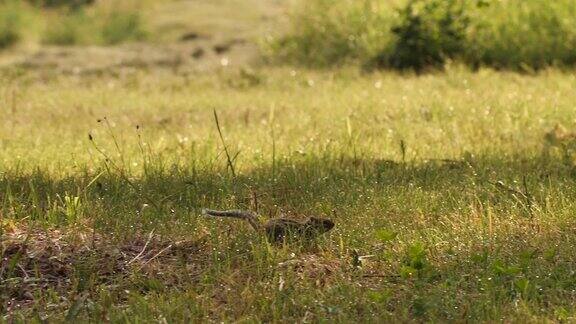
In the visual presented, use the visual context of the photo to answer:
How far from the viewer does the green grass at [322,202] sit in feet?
12.4

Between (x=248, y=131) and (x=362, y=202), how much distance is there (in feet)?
7.60

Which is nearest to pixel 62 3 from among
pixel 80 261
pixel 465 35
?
pixel 465 35

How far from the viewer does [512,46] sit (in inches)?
395

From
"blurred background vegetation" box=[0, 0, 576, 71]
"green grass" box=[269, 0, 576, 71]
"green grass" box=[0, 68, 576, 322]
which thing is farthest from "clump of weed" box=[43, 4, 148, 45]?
"green grass" box=[0, 68, 576, 322]

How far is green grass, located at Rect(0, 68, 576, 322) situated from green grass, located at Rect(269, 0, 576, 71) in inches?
65.9

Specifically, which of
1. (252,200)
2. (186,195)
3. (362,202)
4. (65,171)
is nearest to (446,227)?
(362,202)

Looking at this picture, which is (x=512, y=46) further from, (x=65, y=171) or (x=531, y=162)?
(x=65, y=171)

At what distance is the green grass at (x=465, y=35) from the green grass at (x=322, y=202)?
5.49 feet

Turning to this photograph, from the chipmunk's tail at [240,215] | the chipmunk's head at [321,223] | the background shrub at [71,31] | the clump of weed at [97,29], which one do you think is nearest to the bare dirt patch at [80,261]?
the chipmunk's tail at [240,215]

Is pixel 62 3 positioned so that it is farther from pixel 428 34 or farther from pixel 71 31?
pixel 428 34

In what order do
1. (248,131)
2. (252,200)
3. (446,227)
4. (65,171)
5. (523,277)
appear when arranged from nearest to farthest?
(523,277) → (446,227) → (252,200) → (65,171) → (248,131)

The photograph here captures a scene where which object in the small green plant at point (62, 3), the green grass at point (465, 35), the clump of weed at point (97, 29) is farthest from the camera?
the small green plant at point (62, 3)

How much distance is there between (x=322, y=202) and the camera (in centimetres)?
494

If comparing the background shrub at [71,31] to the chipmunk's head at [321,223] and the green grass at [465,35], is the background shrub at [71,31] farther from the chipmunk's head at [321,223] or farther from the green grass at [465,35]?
the chipmunk's head at [321,223]
